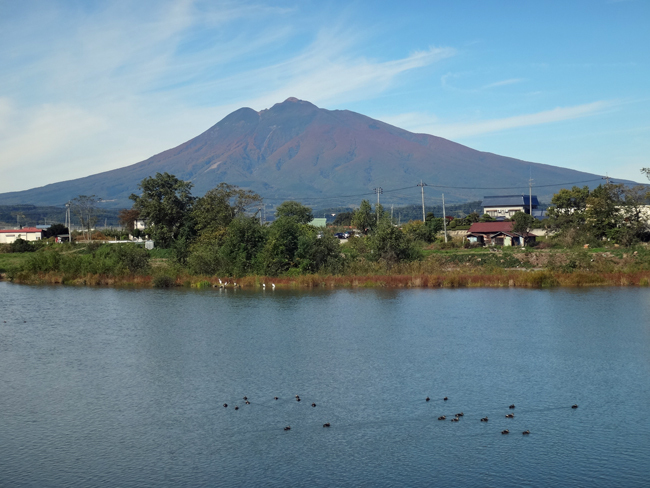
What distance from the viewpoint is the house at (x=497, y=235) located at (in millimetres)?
59906

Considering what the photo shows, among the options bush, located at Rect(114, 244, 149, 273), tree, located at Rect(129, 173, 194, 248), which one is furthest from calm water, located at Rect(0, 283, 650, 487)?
tree, located at Rect(129, 173, 194, 248)

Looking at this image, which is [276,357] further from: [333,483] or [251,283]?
[251,283]

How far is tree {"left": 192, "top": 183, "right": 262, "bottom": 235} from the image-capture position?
50.6 m

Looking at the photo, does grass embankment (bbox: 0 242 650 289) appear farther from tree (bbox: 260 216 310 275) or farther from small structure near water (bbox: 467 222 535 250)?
small structure near water (bbox: 467 222 535 250)

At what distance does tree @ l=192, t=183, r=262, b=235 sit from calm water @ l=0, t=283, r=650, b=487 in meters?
22.8

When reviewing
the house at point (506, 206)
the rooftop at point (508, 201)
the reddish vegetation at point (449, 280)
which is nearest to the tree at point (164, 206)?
the reddish vegetation at point (449, 280)


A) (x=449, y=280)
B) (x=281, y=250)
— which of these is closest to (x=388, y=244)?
(x=449, y=280)

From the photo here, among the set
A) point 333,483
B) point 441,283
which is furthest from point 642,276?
point 333,483

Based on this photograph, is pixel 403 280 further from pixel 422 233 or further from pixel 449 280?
pixel 422 233

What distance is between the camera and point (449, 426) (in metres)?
13.0

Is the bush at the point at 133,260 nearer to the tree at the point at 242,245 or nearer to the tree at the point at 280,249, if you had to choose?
the tree at the point at 242,245

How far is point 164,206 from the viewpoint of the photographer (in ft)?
186

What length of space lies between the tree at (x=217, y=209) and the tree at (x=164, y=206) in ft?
4.22

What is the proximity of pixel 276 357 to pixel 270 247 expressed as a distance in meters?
21.0
